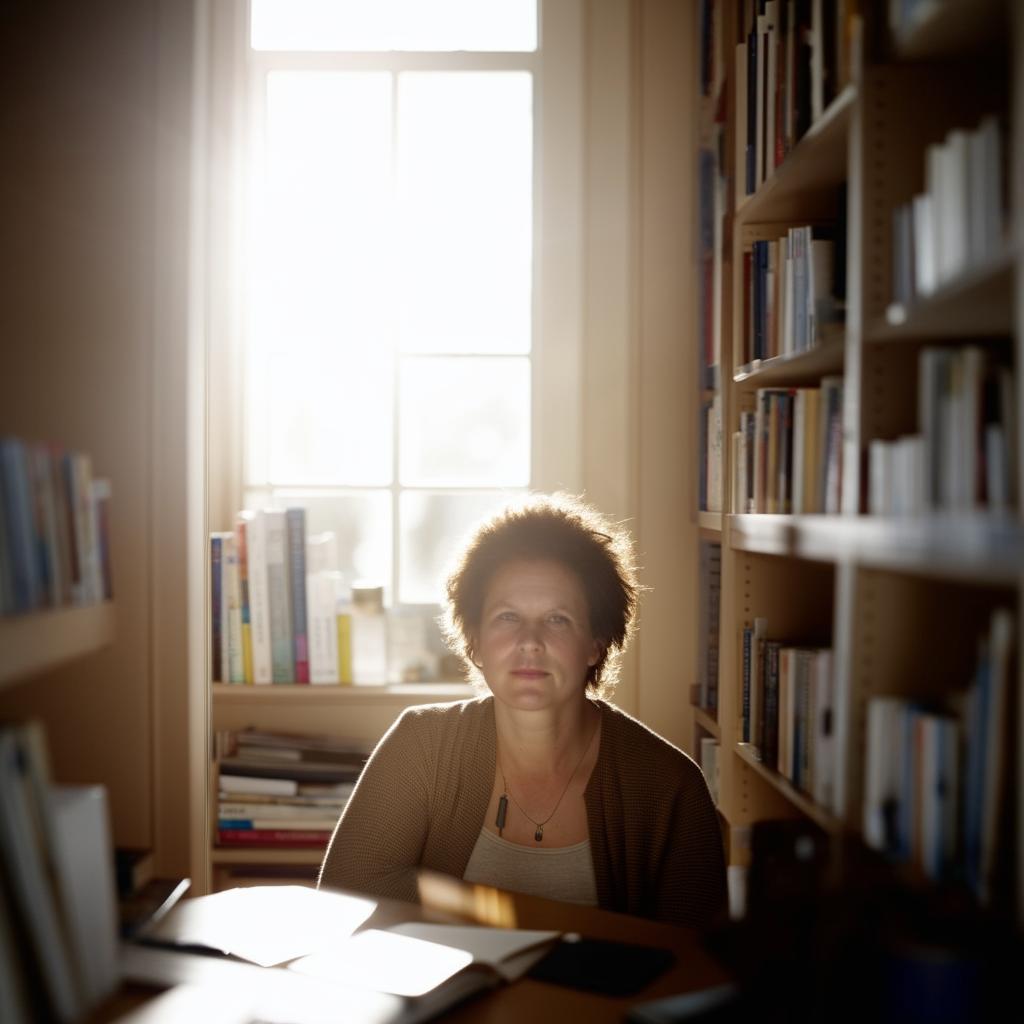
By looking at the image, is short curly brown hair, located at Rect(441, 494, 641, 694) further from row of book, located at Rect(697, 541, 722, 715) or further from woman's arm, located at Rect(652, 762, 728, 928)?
row of book, located at Rect(697, 541, 722, 715)

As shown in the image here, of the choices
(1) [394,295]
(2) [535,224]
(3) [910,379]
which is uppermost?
(2) [535,224]

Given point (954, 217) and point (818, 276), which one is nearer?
point (954, 217)

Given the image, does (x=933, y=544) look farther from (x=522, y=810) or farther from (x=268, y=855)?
(x=268, y=855)

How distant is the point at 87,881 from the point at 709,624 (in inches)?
73.9

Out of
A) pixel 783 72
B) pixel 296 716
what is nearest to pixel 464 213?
pixel 783 72

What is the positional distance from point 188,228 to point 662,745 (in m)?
1.20

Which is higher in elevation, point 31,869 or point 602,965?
point 31,869

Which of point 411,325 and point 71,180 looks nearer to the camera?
point 71,180

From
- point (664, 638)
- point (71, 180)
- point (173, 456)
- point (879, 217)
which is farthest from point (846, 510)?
point (664, 638)

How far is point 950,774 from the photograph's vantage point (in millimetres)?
1297

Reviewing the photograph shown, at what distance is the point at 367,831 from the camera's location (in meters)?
1.91

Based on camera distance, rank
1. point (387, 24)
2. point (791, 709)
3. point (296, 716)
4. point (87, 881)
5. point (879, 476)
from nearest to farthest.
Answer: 1. point (87, 881)
2. point (879, 476)
3. point (791, 709)
4. point (296, 716)
5. point (387, 24)

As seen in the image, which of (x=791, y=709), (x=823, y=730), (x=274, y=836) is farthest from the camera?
(x=274, y=836)

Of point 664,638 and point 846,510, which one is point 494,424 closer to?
point 664,638
